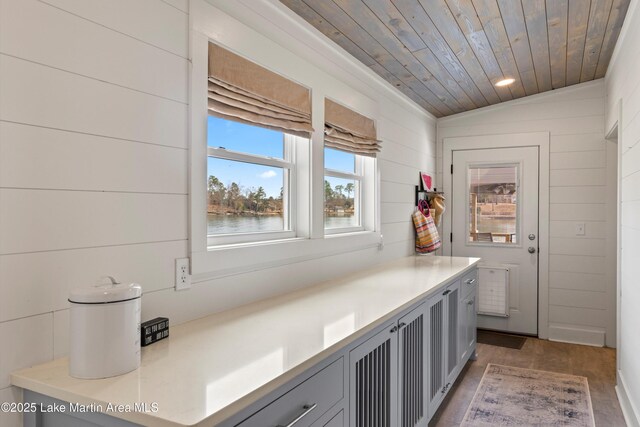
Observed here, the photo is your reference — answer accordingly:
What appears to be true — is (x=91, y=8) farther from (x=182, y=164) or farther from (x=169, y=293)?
(x=169, y=293)

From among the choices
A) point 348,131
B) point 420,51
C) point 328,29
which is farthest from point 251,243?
point 420,51

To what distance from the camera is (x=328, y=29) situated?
95.3 inches

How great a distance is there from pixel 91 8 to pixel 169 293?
99 cm

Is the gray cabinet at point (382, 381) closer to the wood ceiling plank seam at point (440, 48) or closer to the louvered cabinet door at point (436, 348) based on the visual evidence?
the louvered cabinet door at point (436, 348)

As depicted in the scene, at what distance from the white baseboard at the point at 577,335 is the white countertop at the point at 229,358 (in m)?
2.76

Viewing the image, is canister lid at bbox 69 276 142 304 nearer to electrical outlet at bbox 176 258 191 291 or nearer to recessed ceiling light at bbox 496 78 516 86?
electrical outlet at bbox 176 258 191 291

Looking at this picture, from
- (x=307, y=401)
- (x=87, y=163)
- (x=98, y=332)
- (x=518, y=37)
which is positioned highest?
(x=518, y=37)

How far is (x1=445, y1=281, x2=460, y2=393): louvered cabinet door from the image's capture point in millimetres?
2808

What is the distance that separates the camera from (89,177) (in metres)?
1.32

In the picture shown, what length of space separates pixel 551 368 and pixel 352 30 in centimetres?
305

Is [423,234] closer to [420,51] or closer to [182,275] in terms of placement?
[420,51]

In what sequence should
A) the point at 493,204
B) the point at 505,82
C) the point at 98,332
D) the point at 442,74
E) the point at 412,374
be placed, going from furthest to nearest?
the point at 493,204, the point at 505,82, the point at 442,74, the point at 412,374, the point at 98,332

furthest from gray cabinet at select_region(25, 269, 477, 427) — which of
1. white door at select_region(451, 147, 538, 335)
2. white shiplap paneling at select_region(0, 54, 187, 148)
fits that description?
white door at select_region(451, 147, 538, 335)

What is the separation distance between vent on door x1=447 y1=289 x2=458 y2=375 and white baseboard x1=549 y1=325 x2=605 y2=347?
1.81 meters
